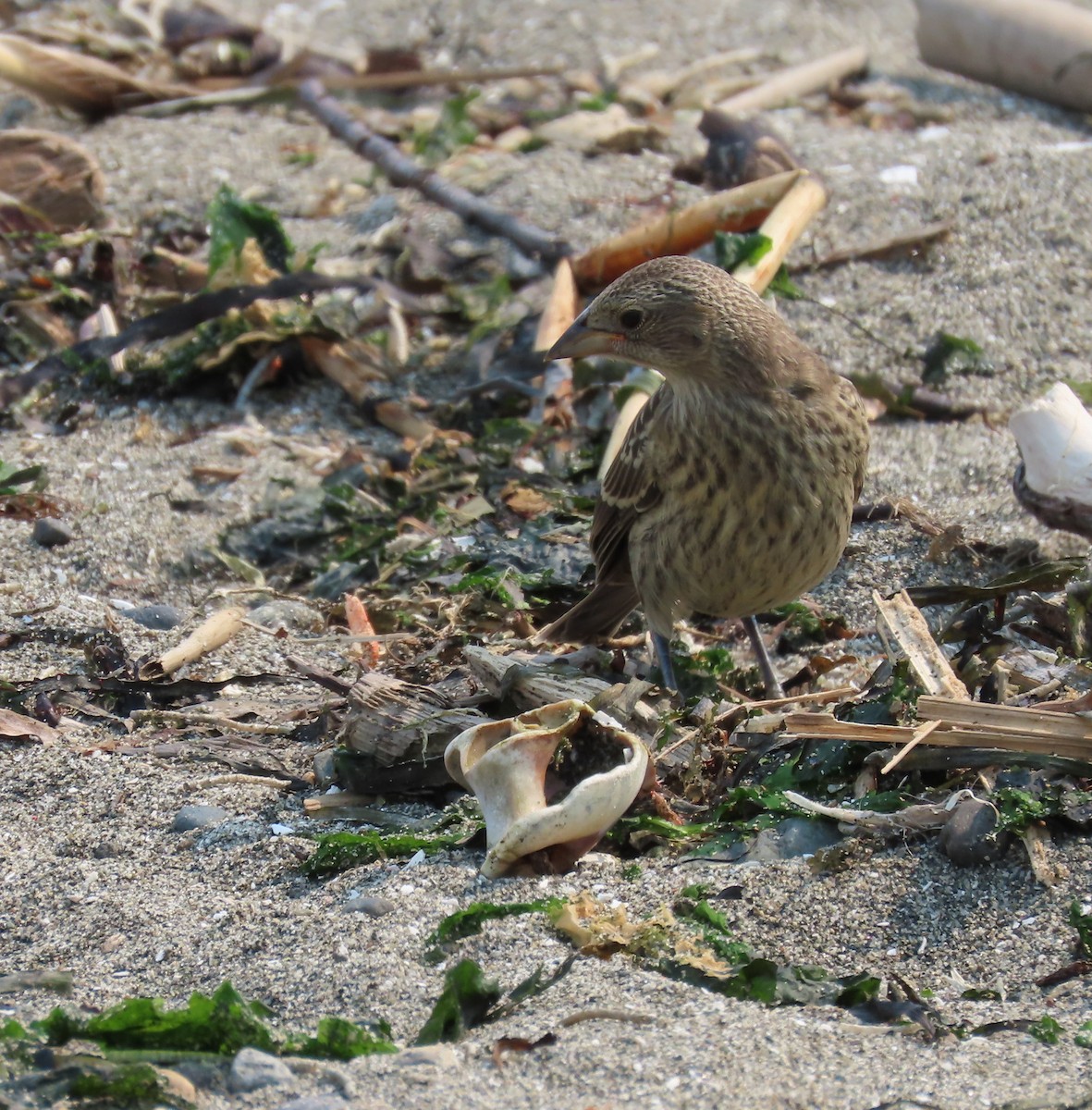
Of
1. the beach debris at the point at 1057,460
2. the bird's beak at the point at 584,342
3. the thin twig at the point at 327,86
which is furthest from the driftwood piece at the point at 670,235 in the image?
the thin twig at the point at 327,86

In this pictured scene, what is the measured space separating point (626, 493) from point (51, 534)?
192 centimetres

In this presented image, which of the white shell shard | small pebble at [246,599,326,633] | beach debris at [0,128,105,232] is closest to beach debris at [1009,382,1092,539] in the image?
the white shell shard

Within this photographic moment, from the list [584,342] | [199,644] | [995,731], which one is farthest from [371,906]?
[584,342]

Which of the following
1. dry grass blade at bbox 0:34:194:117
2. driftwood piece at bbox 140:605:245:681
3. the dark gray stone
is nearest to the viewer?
the dark gray stone

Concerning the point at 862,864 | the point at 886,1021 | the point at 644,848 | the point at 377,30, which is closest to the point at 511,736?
the point at 644,848

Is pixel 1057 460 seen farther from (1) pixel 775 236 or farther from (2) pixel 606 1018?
(2) pixel 606 1018

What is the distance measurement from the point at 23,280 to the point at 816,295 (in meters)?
3.30

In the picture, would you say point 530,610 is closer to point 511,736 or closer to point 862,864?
point 511,736

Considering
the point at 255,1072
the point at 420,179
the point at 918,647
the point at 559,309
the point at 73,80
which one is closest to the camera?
the point at 255,1072

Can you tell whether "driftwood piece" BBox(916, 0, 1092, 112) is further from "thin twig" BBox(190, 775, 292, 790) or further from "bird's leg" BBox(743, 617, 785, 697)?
"thin twig" BBox(190, 775, 292, 790)

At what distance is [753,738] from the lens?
3920mm

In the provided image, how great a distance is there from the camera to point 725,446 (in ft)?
14.1

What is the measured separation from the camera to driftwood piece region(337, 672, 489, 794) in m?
3.78

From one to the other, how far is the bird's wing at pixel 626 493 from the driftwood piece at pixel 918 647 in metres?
0.83
